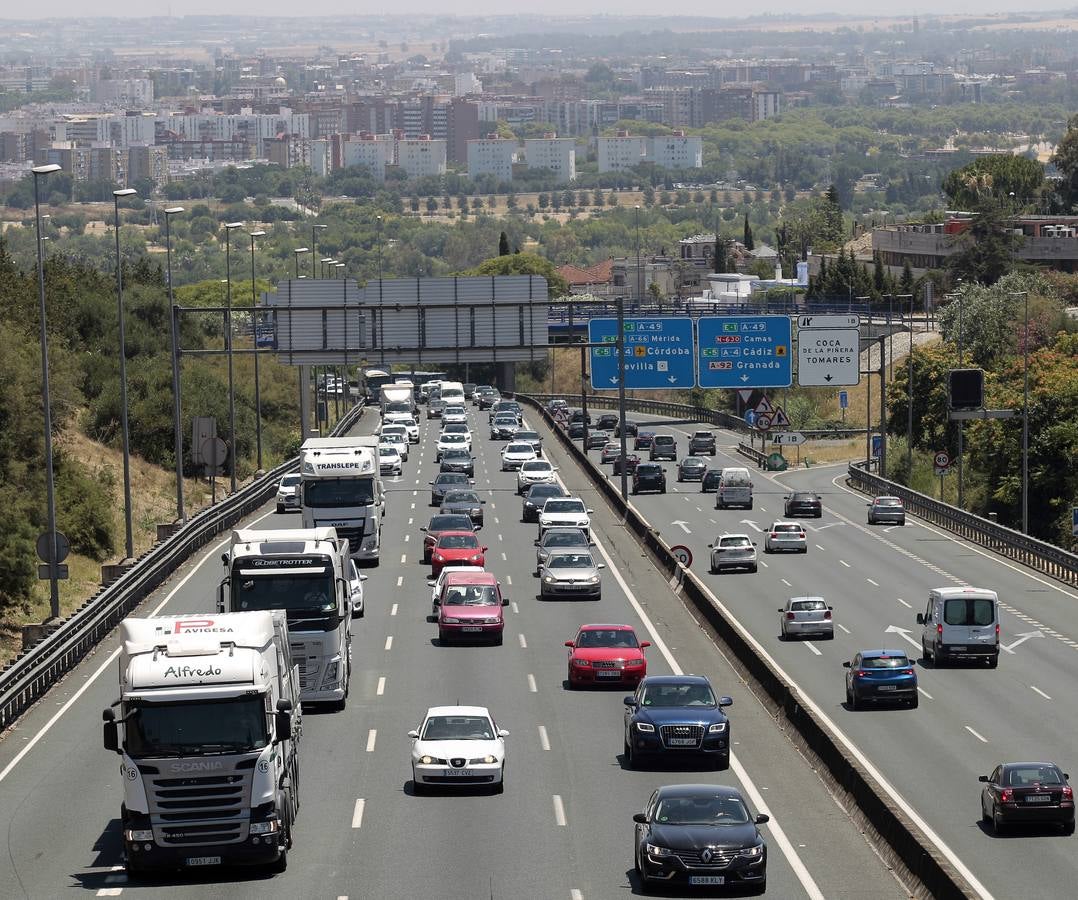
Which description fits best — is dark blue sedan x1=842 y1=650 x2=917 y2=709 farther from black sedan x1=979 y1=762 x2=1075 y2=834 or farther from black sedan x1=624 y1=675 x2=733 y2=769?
black sedan x1=979 y1=762 x2=1075 y2=834

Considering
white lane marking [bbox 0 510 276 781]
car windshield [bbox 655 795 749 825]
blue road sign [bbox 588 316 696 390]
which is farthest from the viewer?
blue road sign [bbox 588 316 696 390]

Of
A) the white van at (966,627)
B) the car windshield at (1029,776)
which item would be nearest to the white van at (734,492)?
the white van at (966,627)

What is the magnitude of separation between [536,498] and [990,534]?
15.2m

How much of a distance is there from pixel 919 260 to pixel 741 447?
262ft

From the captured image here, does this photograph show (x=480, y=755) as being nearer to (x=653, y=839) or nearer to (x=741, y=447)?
(x=653, y=839)

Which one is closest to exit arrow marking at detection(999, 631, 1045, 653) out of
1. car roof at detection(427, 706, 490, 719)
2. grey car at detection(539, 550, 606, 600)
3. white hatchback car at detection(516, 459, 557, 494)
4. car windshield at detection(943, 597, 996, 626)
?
car windshield at detection(943, 597, 996, 626)

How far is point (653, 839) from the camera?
24.0m

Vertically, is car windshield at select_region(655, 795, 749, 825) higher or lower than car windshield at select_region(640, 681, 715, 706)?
higher

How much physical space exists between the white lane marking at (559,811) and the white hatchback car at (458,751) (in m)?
0.93

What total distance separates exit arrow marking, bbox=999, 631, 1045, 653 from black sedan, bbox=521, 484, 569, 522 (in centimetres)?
2348

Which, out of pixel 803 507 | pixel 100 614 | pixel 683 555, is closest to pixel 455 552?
pixel 683 555

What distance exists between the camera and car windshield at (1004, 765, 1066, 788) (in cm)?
2809

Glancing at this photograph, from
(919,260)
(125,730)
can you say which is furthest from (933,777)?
(919,260)

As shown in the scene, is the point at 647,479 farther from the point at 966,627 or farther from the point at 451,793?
the point at 451,793
